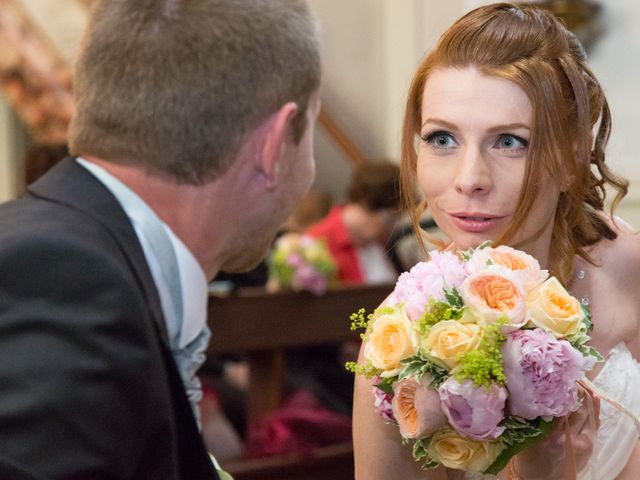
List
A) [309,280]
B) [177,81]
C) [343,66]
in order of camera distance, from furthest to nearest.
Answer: [343,66] → [309,280] → [177,81]

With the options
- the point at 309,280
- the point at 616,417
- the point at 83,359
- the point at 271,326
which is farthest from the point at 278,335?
the point at 83,359

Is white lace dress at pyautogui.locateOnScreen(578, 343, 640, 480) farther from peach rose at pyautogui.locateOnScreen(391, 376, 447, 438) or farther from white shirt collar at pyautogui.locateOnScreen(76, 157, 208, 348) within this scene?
white shirt collar at pyautogui.locateOnScreen(76, 157, 208, 348)

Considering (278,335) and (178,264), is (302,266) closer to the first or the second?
(278,335)

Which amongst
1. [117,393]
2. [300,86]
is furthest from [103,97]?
[117,393]

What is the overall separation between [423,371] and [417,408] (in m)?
0.06

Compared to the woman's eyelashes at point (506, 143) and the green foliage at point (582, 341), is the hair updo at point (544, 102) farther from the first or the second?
the green foliage at point (582, 341)

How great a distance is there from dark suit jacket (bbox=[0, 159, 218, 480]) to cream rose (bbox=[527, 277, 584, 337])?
23.9 inches

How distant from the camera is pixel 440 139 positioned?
2.05 metres

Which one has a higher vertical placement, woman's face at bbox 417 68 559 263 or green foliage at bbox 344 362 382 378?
woman's face at bbox 417 68 559 263

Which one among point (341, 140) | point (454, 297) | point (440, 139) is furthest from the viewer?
point (341, 140)

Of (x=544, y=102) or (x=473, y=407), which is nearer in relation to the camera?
(x=473, y=407)

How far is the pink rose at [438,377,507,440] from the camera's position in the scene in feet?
5.67

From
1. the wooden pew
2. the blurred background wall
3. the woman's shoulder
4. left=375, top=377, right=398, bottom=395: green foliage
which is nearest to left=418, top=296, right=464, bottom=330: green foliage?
left=375, top=377, right=398, bottom=395: green foliage

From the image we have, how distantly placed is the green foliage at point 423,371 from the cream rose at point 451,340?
28 mm
